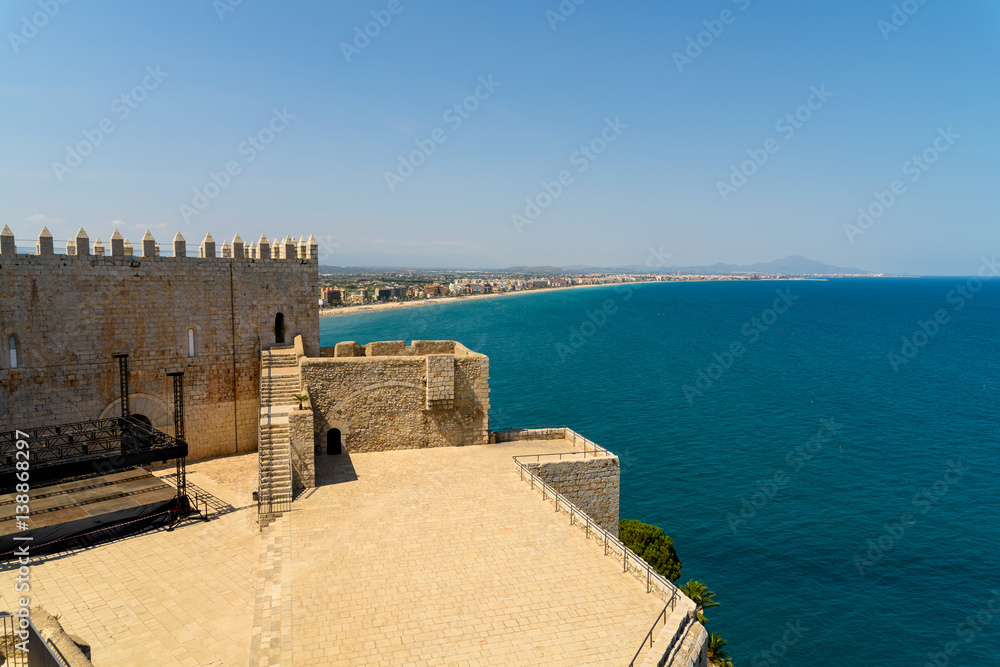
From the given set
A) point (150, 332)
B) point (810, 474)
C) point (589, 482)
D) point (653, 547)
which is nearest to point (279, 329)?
point (150, 332)

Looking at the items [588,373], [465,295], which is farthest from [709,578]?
[465,295]

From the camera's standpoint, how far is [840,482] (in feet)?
105

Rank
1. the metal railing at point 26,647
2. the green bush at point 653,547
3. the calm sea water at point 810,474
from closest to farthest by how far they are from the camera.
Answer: the metal railing at point 26,647
the green bush at point 653,547
the calm sea water at point 810,474

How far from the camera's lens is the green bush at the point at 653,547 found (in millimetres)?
20672

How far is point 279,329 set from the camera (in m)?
24.2

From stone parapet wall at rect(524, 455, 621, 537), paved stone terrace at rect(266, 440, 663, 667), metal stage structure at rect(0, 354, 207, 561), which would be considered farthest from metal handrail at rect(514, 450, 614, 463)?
metal stage structure at rect(0, 354, 207, 561)

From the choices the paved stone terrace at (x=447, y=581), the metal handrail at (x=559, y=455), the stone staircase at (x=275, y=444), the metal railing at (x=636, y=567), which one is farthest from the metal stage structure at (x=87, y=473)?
the metal railing at (x=636, y=567)

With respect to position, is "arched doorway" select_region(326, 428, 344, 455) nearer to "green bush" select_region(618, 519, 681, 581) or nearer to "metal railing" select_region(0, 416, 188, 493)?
"metal railing" select_region(0, 416, 188, 493)

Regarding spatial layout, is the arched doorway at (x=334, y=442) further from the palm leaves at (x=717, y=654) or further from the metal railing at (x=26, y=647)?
the palm leaves at (x=717, y=654)

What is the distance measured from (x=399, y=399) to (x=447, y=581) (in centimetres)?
894

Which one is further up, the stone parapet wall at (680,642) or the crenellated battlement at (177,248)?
the crenellated battlement at (177,248)

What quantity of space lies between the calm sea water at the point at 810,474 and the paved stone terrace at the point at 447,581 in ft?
33.6

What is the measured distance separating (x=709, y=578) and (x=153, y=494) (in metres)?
Result: 20.0

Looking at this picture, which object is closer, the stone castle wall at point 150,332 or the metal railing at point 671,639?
the metal railing at point 671,639
